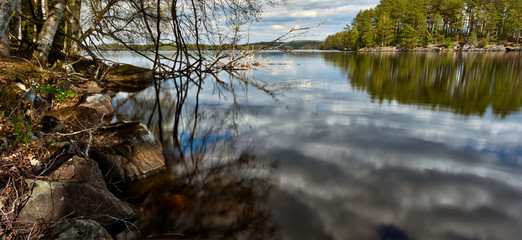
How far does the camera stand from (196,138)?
7414 mm

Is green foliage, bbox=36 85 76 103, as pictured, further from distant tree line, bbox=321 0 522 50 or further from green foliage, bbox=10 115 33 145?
distant tree line, bbox=321 0 522 50

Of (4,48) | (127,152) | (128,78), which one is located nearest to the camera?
(127,152)

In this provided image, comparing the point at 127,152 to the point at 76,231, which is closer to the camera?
the point at 76,231

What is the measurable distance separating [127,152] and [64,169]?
157cm

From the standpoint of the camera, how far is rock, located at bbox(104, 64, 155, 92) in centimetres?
1677

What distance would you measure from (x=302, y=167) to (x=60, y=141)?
13.3ft

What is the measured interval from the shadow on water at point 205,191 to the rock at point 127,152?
11.3 inches

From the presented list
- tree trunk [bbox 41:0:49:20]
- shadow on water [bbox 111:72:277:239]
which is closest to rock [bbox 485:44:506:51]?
shadow on water [bbox 111:72:277:239]

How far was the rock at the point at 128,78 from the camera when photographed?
660 inches

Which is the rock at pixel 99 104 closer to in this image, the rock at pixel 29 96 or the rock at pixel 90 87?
the rock at pixel 29 96

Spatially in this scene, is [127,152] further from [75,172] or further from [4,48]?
[4,48]

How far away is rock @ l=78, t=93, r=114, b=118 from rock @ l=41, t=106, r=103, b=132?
1743 millimetres

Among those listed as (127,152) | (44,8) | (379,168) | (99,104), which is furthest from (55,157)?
(44,8)

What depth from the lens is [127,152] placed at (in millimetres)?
5320
